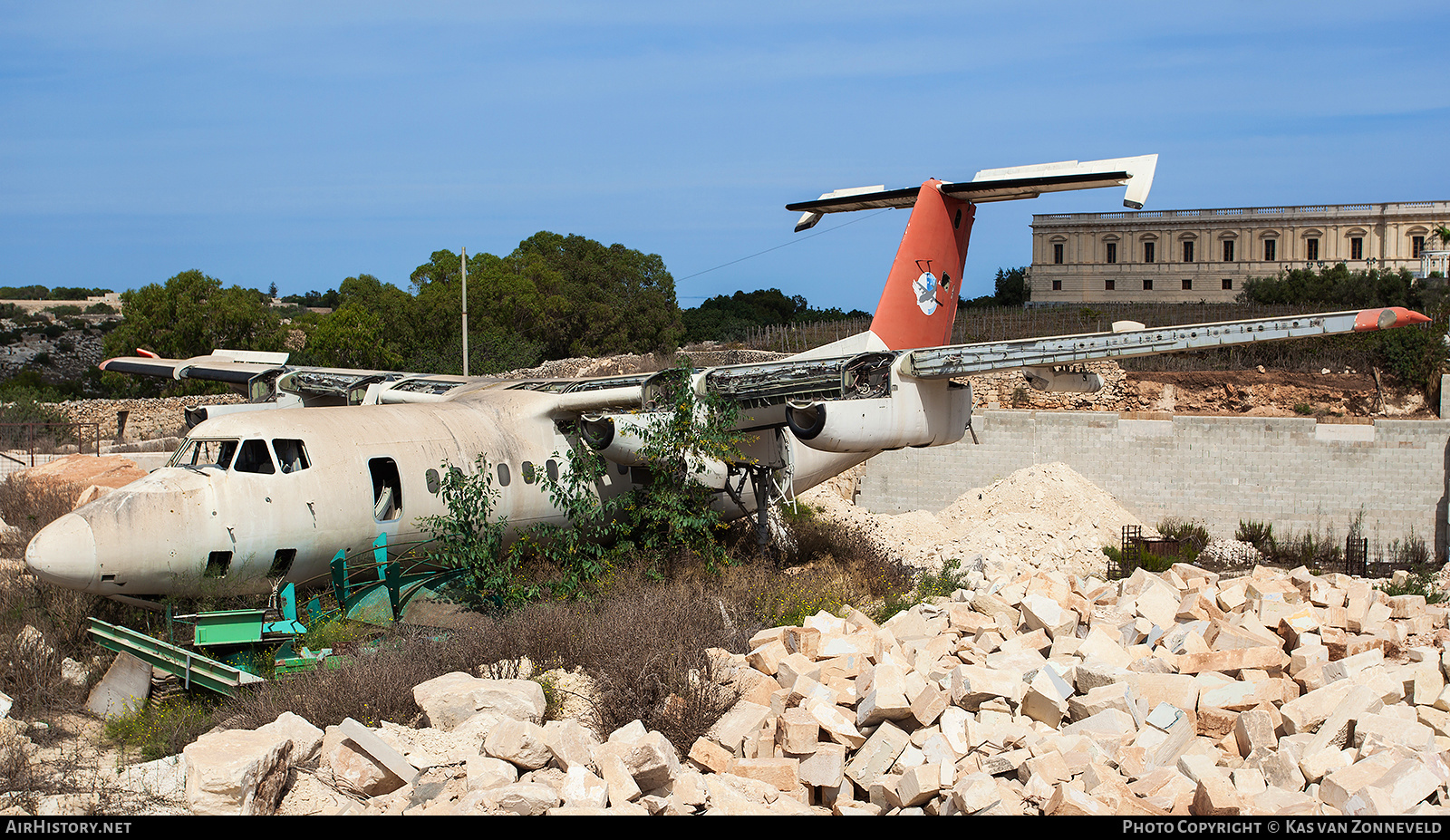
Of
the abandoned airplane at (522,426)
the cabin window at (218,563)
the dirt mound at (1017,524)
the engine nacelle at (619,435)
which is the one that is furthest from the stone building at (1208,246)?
the cabin window at (218,563)

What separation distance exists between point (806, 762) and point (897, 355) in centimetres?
669

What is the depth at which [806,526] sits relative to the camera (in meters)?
18.5

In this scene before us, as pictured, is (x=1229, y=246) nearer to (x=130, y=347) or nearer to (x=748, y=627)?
(x=130, y=347)

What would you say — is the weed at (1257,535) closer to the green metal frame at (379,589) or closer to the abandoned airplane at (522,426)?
the abandoned airplane at (522,426)

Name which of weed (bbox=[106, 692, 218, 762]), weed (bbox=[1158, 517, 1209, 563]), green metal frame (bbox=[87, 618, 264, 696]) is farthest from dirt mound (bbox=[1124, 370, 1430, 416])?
weed (bbox=[106, 692, 218, 762])

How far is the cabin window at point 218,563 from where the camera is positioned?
9.94m

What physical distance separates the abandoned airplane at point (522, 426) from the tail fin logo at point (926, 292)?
0.03m

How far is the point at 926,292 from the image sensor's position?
16594 millimetres

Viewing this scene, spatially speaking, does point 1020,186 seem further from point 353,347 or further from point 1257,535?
point 353,347

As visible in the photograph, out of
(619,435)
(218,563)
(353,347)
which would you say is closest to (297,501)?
(218,563)

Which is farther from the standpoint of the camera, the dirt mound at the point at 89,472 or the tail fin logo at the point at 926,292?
the dirt mound at the point at 89,472

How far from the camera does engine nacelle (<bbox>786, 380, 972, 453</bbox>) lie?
1313 cm

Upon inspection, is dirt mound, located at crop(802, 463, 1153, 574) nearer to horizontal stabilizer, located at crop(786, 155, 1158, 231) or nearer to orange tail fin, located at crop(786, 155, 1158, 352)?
orange tail fin, located at crop(786, 155, 1158, 352)
